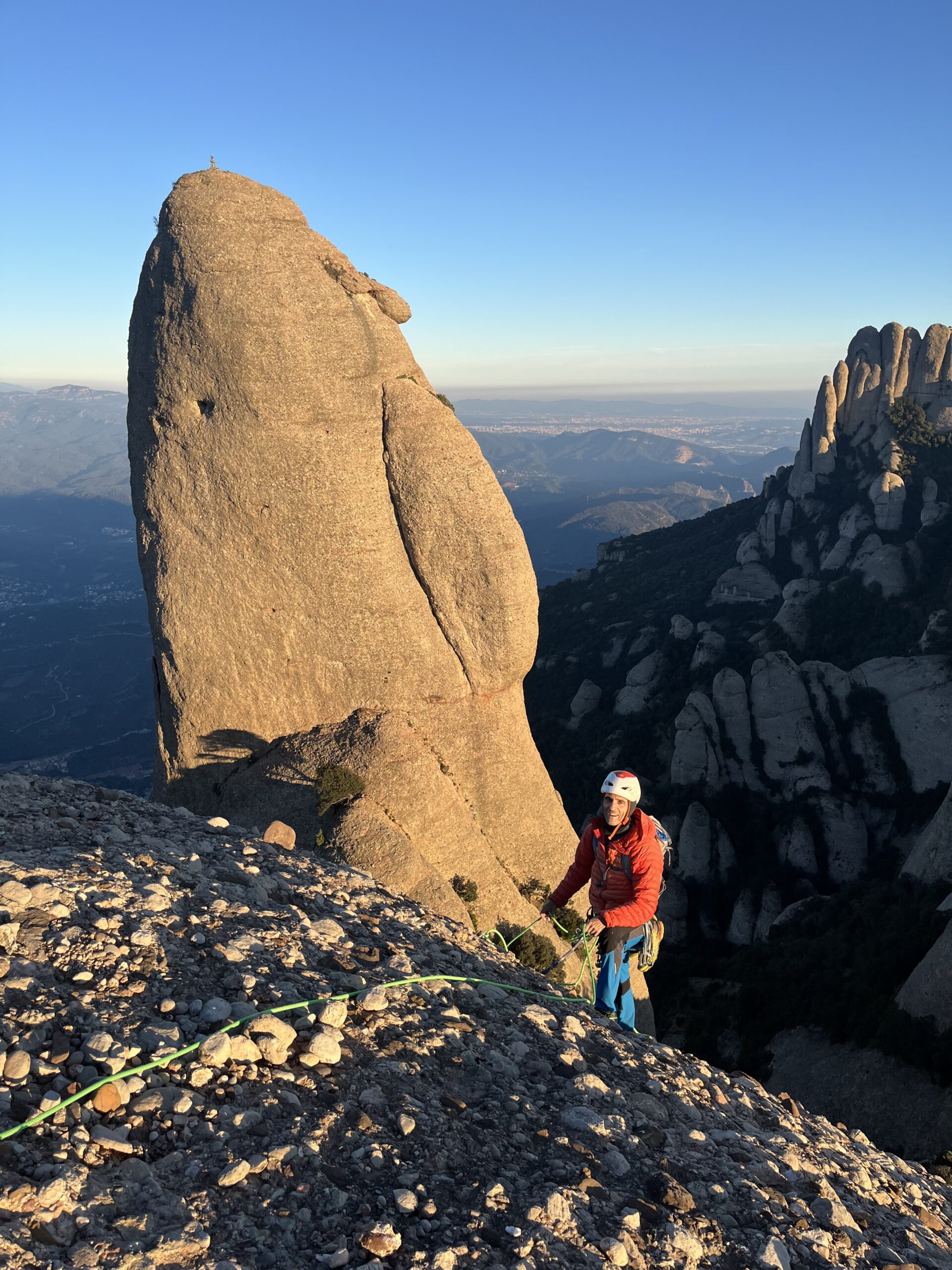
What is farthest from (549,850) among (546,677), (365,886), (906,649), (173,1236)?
(546,677)

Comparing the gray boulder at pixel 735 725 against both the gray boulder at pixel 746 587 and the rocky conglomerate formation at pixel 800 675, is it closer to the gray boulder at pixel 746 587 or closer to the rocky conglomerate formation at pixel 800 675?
the rocky conglomerate formation at pixel 800 675

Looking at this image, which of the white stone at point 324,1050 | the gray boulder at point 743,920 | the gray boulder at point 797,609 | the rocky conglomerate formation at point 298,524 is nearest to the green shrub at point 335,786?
the rocky conglomerate formation at point 298,524

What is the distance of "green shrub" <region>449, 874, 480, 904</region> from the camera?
1855 cm

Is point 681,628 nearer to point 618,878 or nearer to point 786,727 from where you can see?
point 786,727

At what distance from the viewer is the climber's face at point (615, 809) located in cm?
981

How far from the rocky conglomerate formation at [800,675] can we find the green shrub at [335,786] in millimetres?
16928

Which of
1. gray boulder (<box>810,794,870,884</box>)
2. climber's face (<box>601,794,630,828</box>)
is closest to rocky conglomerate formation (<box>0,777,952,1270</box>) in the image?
climber's face (<box>601,794,630,828</box>)

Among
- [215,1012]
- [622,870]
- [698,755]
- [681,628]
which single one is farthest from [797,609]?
[215,1012]

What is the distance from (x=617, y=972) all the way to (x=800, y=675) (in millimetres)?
42793

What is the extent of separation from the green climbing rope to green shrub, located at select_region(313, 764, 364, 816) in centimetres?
881

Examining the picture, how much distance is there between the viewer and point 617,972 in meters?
10.8

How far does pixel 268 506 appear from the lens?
762 inches

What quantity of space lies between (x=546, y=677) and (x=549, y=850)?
45.8m

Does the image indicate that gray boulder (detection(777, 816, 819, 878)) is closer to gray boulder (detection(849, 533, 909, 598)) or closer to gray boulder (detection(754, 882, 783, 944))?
gray boulder (detection(754, 882, 783, 944))
